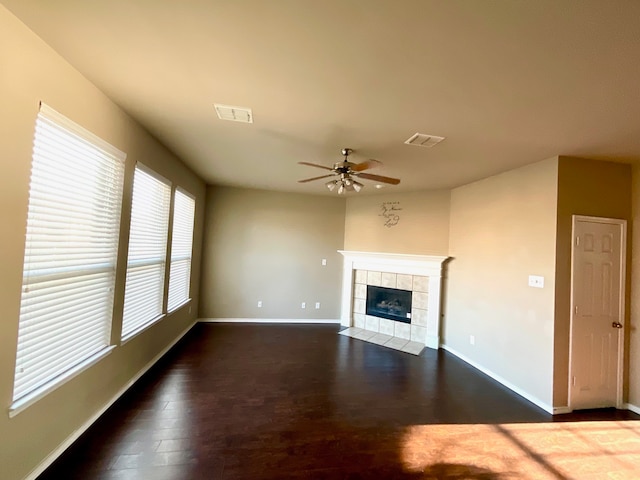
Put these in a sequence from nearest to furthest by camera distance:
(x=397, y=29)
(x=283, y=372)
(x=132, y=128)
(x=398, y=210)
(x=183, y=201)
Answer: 1. (x=397, y=29)
2. (x=132, y=128)
3. (x=283, y=372)
4. (x=183, y=201)
5. (x=398, y=210)

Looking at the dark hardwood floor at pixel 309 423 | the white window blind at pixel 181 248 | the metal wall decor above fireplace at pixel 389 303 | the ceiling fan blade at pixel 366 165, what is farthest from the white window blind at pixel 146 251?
the metal wall decor above fireplace at pixel 389 303

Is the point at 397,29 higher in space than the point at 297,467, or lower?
higher

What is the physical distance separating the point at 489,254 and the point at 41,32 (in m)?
4.74

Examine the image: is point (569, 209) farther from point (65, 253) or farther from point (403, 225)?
point (65, 253)

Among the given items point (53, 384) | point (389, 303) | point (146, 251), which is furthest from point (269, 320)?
point (53, 384)

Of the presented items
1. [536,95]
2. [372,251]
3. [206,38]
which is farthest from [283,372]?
[536,95]

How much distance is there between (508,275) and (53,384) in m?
4.50

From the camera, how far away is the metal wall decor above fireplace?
16.8ft

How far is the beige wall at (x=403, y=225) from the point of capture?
192 inches

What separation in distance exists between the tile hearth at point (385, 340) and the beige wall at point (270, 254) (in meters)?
0.71

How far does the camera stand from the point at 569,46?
145 centimetres

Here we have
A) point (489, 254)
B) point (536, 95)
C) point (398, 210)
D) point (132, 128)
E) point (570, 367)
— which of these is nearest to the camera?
point (536, 95)

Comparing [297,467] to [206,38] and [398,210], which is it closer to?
[206,38]

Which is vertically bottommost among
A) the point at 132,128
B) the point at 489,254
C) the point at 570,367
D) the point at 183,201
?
the point at 570,367
